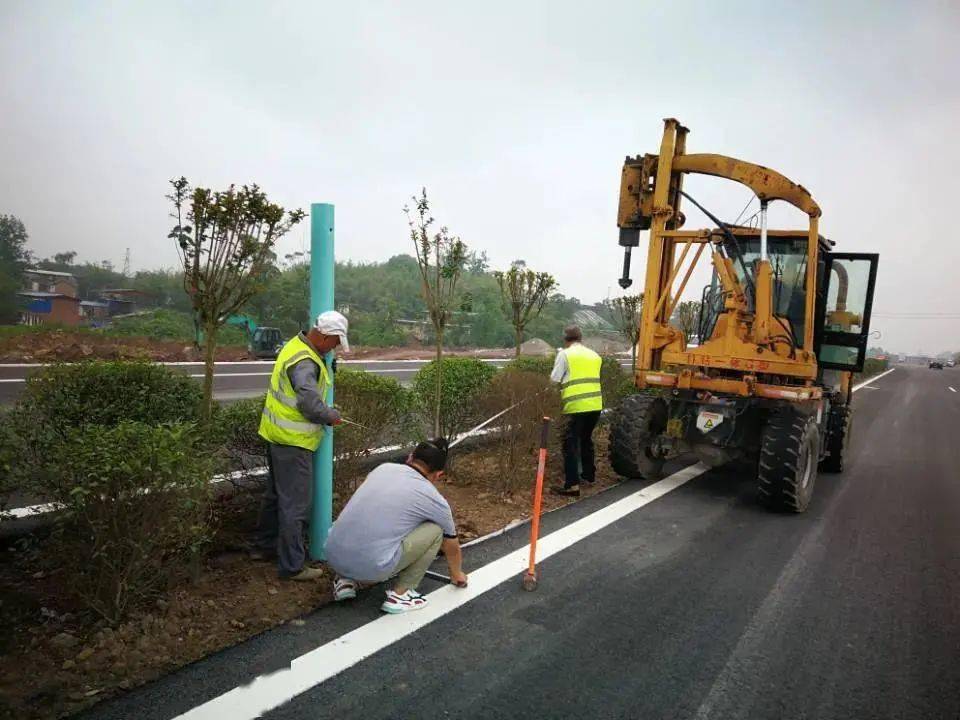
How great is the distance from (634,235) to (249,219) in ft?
14.7

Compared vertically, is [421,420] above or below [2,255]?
below

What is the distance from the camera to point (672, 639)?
3691mm

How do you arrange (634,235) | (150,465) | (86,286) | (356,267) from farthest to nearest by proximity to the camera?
(356,267), (86,286), (634,235), (150,465)

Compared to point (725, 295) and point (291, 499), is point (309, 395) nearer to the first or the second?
point (291, 499)

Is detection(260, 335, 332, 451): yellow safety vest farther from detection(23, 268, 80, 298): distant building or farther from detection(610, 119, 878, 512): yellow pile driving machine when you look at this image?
detection(23, 268, 80, 298): distant building

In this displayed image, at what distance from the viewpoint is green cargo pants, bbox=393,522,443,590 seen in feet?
12.7

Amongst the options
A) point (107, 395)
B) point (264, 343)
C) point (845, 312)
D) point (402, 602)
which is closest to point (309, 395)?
point (402, 602)

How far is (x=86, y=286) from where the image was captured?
5469 cm

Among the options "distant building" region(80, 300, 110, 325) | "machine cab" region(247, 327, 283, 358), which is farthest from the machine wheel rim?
"distant building" region(80, 300, 110, 325)

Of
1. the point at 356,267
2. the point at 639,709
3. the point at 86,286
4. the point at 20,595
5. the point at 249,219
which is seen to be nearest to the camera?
the point at 639,709

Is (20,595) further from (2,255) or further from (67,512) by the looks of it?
(2,255)

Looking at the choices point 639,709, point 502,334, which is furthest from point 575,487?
point 502,334

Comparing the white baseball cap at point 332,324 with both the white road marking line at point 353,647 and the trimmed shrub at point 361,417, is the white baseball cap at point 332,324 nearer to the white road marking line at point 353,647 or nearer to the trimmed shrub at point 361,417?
the trimmed shrub at point 361,417

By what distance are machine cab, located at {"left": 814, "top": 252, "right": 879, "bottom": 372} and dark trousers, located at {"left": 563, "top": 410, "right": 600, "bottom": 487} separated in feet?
10.1
